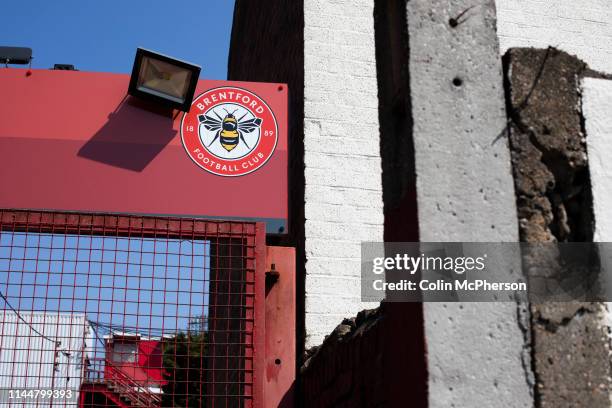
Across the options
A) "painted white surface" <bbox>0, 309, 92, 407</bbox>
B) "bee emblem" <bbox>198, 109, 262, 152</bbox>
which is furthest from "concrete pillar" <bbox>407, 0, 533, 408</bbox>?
"bee emblem" <bbox>198, 109, 262, 152</bbox>

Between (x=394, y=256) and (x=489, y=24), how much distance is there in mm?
986

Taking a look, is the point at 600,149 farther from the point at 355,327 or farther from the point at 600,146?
the point at 355,327

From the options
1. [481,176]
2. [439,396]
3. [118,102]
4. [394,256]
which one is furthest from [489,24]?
[118,102]

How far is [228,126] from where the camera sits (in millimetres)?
5637

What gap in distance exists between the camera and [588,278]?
2869 millimetres

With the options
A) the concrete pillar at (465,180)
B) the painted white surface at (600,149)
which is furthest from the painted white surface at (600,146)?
the concrete pillar at (465,180)

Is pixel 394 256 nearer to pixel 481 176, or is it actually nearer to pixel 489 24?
pixel 481 176

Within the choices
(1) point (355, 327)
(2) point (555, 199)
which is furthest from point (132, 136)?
(2) point (555, 199)

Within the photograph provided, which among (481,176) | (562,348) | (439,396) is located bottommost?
(439,396)

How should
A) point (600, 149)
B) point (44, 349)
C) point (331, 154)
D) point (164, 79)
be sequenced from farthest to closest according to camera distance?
point (331, 154)
point (164, 79)
point (44, 349)
point (600, 149)

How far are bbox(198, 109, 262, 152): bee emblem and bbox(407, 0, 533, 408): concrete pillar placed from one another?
8.95ft

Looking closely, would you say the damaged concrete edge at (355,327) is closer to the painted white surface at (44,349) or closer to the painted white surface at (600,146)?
the painted white surface at (600,146)

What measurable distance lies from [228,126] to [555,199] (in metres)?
3.10

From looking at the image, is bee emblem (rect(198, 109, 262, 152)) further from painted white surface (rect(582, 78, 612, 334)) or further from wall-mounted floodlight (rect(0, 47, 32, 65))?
painted white surface (rect(582, 78, 612, 334))
